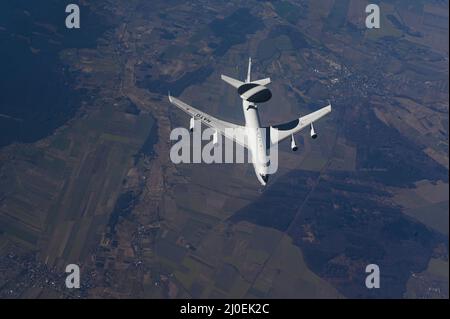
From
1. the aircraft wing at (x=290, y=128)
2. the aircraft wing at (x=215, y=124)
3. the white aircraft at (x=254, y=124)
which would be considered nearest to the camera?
the white aircraft at (x=254, y=124)

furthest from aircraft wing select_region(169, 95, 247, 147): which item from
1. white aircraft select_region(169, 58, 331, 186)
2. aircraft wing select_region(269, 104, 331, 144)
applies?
aircraft wing select_region(269, 104, 331, 144)

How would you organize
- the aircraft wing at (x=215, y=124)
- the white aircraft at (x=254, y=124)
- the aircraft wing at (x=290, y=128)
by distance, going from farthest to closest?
the aircraft wing at (x=215, y=124), the aircraft wing at (x=290, y=128), the white aircraft at (x=254, y=124)

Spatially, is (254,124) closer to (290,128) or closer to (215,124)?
(290,128)

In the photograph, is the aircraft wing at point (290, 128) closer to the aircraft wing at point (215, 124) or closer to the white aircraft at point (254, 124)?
the white aircraft at point (254, 124)

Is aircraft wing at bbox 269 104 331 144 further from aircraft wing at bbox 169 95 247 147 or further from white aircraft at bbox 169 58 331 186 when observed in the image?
aircraft wing at bbox 169 95 247 147

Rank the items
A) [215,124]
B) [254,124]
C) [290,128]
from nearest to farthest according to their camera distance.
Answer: [254,124] → [290,128] → [215,124]

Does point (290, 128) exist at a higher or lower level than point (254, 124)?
lower

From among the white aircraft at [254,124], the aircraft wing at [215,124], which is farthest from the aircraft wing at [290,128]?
the aircraft wing at [215,124]

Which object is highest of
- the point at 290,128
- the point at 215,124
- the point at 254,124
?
the point at 254,124

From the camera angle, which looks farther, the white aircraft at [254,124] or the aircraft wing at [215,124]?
the aircraft wing at [215,124]

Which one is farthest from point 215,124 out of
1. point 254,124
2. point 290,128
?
point 290,128

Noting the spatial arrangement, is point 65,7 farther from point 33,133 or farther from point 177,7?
point 33,133

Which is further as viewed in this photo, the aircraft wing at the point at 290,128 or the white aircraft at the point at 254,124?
the aircraft wing at the point at 290,128
